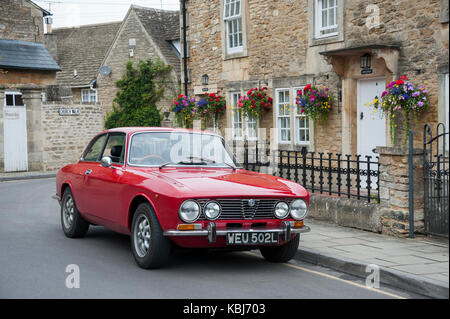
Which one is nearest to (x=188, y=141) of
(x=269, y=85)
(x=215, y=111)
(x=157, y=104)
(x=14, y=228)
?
(x=14, y=228)

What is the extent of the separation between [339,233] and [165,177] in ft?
11.4

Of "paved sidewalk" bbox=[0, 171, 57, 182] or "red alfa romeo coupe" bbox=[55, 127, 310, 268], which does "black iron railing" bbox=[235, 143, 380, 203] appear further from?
"paved sidewalk" bbox=[0, 171, 57, 182]

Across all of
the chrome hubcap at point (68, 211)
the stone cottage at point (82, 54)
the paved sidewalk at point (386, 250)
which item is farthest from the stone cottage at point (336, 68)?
the stone cottage at point (82, 54)

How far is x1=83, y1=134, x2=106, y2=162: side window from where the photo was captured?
9.34 metres

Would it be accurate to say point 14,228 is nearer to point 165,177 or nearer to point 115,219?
point 115,219

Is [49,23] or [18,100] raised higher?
[49,23]

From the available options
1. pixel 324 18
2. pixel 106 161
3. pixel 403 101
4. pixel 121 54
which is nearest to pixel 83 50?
pixel 121 54

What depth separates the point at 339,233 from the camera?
9.63 meters

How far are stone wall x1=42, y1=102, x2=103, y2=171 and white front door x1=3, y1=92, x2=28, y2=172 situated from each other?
858mm

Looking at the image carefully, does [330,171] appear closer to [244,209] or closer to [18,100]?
[244,209]

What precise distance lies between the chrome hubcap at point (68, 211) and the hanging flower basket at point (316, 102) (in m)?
7.64

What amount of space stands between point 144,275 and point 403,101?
797 cm

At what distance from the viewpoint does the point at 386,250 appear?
8.20m

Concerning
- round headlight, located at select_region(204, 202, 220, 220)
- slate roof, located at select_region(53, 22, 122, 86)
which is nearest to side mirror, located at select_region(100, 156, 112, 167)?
round headlight, located at select_region(204, 202, 220, 220)
